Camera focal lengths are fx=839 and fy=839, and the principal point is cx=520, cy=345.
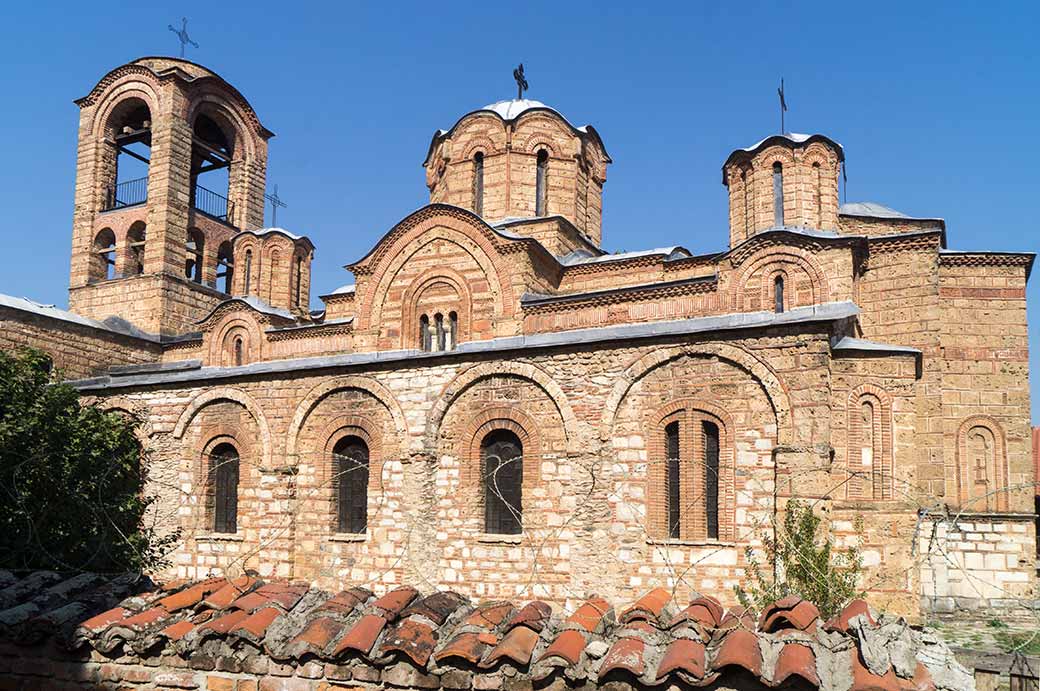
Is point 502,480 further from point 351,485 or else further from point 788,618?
point 788,618

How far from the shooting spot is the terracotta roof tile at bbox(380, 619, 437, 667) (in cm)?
373

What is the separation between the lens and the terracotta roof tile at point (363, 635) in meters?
3.76

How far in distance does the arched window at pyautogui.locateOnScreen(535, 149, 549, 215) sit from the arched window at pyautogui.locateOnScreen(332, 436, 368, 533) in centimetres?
632

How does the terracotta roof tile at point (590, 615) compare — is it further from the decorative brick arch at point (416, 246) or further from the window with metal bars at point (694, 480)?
the decorative brick arch at point (416, 246)

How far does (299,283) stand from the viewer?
1902cm

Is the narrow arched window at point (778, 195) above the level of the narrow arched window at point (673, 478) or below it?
above

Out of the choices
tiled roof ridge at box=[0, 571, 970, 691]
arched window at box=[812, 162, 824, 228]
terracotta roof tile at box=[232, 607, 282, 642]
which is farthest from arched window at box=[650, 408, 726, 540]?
terracotta roof tile at box=[232, 607, 282, 642]

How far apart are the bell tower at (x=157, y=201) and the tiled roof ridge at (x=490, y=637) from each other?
1600 cm

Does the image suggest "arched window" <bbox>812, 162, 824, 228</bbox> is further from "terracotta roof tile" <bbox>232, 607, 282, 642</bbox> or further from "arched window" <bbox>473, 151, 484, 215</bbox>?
"terracotta roof tile" <bbox>232, 607, 282, 642</bbox>

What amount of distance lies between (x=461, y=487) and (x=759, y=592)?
410 centimetres

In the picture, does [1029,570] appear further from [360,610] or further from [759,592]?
[360,610]

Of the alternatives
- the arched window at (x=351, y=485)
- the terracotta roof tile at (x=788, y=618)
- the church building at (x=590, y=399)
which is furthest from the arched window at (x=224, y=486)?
the terracotta roof tile at (x=788, y=618)

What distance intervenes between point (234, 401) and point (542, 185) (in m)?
7.21

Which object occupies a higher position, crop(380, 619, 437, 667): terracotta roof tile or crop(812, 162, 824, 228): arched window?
crop(812, 162, 824, 228): arched window
